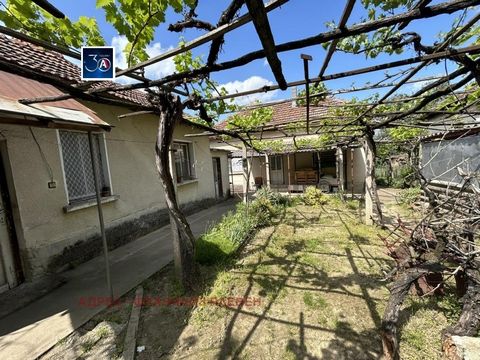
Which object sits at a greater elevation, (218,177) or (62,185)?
(62,185)

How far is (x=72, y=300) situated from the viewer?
3291mm

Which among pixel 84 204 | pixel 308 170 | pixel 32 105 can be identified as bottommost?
pixel 308 170

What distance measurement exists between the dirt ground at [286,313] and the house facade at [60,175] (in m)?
1.96

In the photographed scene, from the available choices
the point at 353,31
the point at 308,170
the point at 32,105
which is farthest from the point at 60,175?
the point at 308,170

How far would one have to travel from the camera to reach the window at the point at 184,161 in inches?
340

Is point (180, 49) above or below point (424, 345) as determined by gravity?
above

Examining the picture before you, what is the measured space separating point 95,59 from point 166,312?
3019mm

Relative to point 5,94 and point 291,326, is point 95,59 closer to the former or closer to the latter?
point 5,94

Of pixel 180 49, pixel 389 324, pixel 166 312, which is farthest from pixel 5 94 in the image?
pixel 389 324

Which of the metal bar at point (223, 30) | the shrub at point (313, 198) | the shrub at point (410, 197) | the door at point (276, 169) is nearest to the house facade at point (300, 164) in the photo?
the door at point (276, 169)

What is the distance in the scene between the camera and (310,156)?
47.5 feet

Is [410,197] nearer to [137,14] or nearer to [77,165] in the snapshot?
[137,14]

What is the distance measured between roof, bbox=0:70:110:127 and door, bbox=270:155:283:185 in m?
12.6

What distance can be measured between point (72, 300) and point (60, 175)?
7.53 feet
